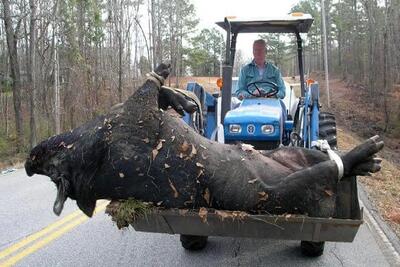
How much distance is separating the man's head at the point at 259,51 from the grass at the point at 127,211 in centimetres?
389

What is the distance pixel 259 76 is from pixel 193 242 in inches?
112

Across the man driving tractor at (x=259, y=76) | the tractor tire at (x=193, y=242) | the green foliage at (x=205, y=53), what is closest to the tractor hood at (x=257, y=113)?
the man driving tractor at (x=259, y=76)

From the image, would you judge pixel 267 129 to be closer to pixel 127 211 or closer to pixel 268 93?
pixel 268 93

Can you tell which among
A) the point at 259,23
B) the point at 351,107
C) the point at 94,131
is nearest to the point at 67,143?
the point at 94,131

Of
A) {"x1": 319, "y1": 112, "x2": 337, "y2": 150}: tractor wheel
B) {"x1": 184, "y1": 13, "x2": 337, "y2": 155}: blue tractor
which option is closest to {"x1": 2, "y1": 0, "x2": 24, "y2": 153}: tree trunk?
{"x1": 184, "y1": 13, "x2": 337, "y2": 155}: blue tractor

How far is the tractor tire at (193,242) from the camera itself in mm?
5312

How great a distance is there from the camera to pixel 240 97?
6914 millimetres

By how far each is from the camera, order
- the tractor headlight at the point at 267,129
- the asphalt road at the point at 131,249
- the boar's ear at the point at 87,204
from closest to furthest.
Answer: the boar's ear at the point at 87,204, the asphalt road at the point at 131,249, the tractor headlight at the point at 267,129

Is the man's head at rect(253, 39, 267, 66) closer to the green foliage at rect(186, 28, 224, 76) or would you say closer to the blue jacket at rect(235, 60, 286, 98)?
the blue jacket at rect(235, 60, 286, 98)

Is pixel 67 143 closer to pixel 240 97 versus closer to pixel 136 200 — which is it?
pixel 136 200

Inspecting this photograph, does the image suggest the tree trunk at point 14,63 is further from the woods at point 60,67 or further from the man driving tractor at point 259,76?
the man driving tractor at point 259,76

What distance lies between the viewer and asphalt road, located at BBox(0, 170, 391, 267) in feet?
16.8

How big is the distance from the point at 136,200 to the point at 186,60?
62.4 m

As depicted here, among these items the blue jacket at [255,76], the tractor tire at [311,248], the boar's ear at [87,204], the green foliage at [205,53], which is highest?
the green foliage at [205,53]
